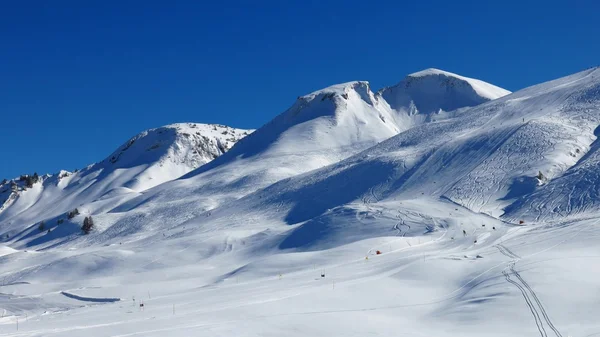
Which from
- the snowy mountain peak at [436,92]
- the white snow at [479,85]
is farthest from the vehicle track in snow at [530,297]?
the white snow at [479,85]

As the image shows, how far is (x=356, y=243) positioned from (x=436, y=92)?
11943cm

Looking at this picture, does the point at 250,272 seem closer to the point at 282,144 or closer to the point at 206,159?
the point at 282,144

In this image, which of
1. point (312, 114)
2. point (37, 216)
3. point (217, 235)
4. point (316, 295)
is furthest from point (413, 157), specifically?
point (37, 216)

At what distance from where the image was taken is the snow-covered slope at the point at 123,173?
5671 inches

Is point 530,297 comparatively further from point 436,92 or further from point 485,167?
point 436,92

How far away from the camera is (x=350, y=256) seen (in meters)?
42.0

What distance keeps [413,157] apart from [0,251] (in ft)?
172

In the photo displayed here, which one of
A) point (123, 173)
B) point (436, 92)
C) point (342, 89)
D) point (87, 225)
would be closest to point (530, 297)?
point (87, 225)

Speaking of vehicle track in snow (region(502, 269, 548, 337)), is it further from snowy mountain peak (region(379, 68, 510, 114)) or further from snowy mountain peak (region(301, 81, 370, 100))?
snowy mountain peak (region(379, 68, 510, 114))

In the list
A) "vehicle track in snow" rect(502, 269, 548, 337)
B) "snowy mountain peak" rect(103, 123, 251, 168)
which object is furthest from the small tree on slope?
"vehicle track in snow" rect(502, 269, 548, 337)

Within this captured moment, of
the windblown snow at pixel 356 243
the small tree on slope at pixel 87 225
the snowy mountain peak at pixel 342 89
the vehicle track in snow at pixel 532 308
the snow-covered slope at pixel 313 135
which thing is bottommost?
the vehicle track in snow at pixel 532 308

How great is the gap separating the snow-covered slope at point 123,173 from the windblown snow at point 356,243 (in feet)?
84.0

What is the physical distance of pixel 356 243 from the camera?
150 ft

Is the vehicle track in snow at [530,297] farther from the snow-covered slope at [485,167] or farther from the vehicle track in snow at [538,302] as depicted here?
the snow-covered slope at [485,167]
